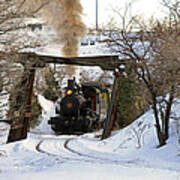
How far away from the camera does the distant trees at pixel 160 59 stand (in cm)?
1020

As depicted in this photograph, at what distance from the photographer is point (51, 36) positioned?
10.9m

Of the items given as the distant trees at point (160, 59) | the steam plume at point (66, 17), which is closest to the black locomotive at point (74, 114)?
the distant trees at point (160, 59)

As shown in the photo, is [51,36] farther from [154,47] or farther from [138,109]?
[138,109]

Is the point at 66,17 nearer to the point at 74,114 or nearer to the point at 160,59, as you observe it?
the point at 160,59

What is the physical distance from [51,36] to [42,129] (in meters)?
11.6

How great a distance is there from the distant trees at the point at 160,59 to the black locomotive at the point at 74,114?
5715 millimetres

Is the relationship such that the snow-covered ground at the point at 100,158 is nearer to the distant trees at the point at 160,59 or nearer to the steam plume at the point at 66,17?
the distant trees at the point at 160,59

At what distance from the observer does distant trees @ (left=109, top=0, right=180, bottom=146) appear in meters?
10.2

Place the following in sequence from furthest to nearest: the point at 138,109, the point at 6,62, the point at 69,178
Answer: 1. the point at 138,109
2. the point at 6,62
3. the point at 69,178

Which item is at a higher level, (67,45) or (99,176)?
(67,45)

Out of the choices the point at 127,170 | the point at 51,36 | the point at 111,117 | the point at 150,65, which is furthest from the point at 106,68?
the point at 127,170

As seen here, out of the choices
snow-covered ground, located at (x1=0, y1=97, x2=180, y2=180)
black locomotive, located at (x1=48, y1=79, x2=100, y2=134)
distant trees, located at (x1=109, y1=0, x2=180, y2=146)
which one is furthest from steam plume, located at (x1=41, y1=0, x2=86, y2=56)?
black locomotive, located at (x1=48, y1=79, x2=100, y2=134)

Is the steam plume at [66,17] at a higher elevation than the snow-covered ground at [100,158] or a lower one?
higher

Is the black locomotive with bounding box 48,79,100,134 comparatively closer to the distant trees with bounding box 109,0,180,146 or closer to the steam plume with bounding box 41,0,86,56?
the distant trees with bounding box 109,0,180,146
